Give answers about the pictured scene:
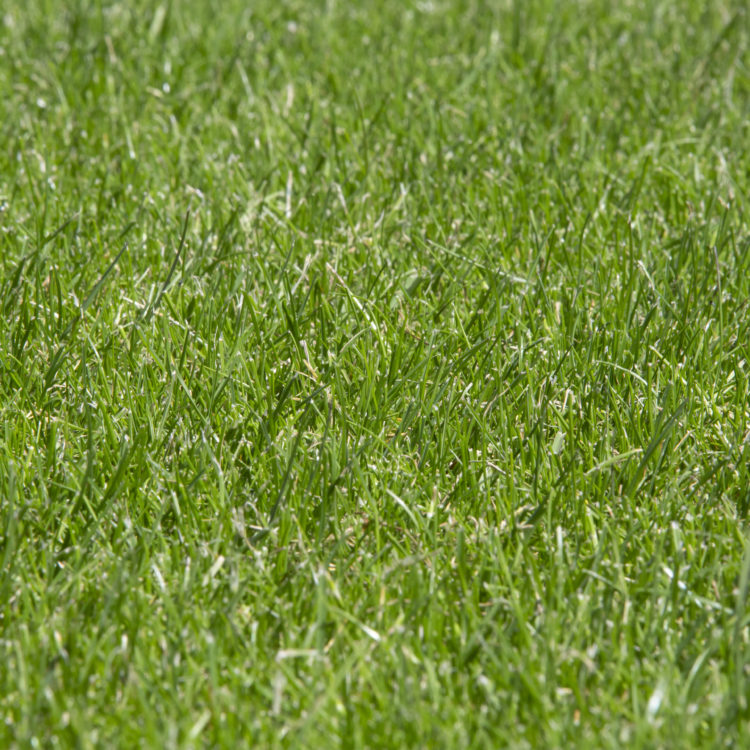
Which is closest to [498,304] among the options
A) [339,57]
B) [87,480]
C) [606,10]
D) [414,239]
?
[414,239]

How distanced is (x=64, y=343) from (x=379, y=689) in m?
1.42

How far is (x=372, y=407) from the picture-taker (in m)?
2.51

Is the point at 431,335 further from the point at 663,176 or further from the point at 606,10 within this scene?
the point at 606,10

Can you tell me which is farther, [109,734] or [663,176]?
[663,176]

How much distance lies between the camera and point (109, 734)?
1714mm

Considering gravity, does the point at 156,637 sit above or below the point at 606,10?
below

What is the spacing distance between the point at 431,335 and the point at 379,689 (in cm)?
113

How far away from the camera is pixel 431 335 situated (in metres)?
2.68

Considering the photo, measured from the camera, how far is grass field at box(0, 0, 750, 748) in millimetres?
1805

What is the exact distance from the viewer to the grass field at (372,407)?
5.92ft

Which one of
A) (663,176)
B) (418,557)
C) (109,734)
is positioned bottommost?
(109,734)

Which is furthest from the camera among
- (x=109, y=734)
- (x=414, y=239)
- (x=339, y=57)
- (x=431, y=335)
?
(x=339, y=57)

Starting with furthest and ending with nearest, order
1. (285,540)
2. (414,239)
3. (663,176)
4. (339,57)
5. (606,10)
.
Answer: (606,10)
(339,57)
(663,176)
(414,239)
(285,540)

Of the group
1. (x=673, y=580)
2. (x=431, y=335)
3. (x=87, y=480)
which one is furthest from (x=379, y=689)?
(x=431, y=335)
